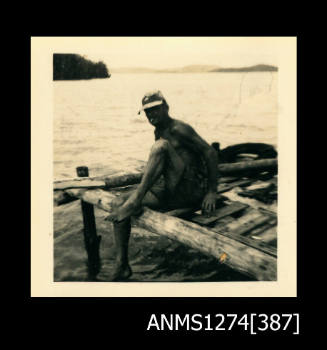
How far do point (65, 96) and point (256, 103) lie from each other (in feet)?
6.03

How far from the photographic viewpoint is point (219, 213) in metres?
3.26

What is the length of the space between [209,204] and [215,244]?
56 cm

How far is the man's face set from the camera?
3229 mm

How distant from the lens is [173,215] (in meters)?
3.18

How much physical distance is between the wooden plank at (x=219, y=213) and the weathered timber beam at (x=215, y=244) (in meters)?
0.29

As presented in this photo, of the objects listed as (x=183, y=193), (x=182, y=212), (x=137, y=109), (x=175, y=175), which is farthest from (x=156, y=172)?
(x=137, y=109)

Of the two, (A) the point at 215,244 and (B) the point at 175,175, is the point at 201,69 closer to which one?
(B) the point at 175,175

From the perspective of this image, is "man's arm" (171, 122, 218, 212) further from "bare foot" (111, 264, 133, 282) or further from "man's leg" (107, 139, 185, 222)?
"bare foot" (111, 264, 133, 282)

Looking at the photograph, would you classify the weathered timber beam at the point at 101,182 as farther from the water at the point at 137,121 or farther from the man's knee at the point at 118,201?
the man's knee at the point at 118,201

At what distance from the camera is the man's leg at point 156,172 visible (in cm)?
305

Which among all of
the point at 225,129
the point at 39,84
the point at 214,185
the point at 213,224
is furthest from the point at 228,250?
the point at 39,84

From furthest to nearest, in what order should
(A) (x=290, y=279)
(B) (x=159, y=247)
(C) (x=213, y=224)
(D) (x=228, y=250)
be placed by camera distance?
1. (B) (x=159, y=247)
2. (A) (x=290, y=279)
3. (C) (x=213, y=224)
4. (D) (x=228, y=250)

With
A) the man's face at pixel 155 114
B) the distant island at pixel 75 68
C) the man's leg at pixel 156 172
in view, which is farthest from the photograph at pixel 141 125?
the man's leg at pixel 156 172

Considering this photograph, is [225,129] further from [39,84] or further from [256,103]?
[39,84]
